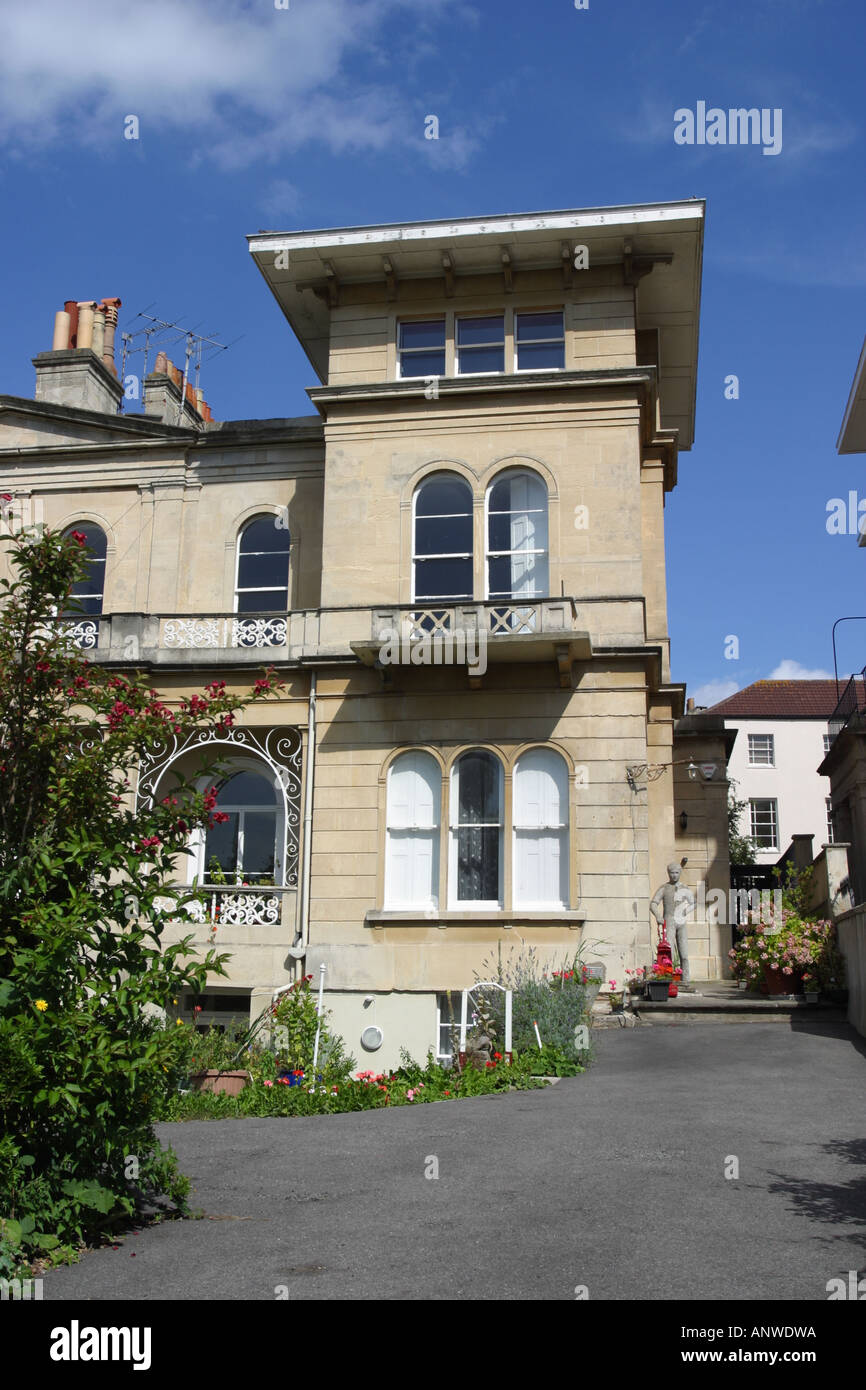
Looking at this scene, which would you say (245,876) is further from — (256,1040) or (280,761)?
(256,1040)

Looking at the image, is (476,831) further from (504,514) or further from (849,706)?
(849,706)

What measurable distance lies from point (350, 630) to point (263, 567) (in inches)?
113

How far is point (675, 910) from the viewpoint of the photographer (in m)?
17.9

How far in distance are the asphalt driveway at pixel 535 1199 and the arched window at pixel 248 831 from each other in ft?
27.2

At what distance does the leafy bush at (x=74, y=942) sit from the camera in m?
6.70

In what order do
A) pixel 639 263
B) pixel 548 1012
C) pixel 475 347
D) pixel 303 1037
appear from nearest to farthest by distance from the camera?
pixel 548 1012 → pixel 303 1037 → pixel 639 263 → pixel 475 347

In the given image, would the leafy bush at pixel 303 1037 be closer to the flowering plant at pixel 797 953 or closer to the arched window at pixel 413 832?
the arched window at pixel 413 832

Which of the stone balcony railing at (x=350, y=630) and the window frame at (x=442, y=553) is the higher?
the window frame at (x=442, y=553)

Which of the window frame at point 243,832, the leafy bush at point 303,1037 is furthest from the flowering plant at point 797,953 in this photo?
the window frame at point 243,832

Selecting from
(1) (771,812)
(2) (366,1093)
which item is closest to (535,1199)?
(2) (366,1093)

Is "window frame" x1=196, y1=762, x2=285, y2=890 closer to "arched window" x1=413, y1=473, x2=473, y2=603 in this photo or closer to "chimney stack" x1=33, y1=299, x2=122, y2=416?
"arched window" x1=413, y1=473, x2=473, y2=603

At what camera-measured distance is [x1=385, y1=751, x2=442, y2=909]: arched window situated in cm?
1867
